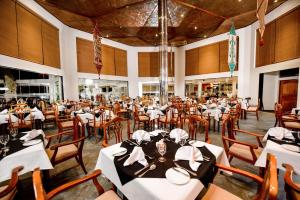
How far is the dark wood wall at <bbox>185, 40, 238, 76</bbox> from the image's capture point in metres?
10.1

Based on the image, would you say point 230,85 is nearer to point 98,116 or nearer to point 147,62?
point 147,62

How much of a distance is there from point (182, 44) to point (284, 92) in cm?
748

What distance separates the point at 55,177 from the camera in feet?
8.38

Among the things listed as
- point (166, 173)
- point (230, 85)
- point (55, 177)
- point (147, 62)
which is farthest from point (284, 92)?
point (55, 177)

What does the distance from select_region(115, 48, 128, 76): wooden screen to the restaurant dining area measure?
11 cm

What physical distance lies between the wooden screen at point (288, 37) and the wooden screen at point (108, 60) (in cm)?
976

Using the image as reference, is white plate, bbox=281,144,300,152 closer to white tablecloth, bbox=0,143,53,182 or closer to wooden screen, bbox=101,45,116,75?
white tablecloth, bbox=0,143,53,182

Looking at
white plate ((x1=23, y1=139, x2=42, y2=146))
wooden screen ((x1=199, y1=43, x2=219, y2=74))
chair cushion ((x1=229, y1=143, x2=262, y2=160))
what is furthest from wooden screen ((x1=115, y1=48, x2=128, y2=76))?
chair cushion ((x1=229, y1=143, x2=262, y2=160))

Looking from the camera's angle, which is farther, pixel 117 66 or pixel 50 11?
pixel 117 66

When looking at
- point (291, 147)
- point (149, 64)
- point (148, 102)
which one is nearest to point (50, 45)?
point (148, 102)

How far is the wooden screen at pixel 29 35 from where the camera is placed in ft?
18.1

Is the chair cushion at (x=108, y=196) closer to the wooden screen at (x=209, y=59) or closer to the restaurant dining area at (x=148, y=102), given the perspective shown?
the restaurant dining area at (x=148, y=102)

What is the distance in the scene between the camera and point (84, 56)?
9.38 metres

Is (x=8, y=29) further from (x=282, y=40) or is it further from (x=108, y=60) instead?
Answer: (x=282, y=40)
